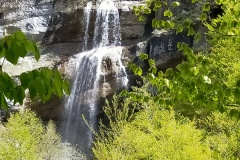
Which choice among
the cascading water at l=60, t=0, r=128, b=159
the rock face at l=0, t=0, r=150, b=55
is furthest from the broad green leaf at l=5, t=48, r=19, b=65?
the rock face at l=0, t=0, r=150, b=55

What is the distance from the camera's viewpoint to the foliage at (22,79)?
5.44 ft

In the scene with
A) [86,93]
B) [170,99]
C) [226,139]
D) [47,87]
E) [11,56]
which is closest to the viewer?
[11,56]

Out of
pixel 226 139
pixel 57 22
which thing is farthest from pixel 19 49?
pixel 57 22

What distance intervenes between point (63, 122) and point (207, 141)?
16.2 metres

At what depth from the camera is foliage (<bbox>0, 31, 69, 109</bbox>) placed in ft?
5.44

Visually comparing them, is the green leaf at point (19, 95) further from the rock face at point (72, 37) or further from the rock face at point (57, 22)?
the rock face at point (57, 22)

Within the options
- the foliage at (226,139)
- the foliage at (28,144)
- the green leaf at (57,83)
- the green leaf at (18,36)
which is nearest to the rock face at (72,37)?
the foliage at (28,144)

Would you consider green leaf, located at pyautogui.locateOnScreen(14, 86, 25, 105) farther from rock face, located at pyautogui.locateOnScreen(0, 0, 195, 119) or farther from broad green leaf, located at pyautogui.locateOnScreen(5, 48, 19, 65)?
rock face, located at pyautogui.locateOnScreen(0, 0, 195, 119)

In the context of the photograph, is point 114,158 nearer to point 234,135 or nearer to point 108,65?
point 234,135

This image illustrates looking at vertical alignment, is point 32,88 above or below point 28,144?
above

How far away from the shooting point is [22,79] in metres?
1.67

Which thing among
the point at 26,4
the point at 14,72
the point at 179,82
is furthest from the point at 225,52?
the point at 26,4

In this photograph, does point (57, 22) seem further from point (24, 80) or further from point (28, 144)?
point (24, 80)

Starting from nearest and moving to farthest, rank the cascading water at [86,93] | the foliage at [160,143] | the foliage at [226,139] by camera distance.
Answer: the foliage at [160,143] < the foliage at [226,139] < the cascading water at [86,93]
